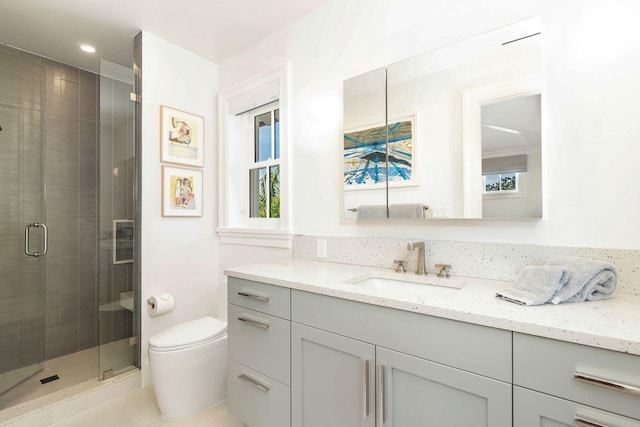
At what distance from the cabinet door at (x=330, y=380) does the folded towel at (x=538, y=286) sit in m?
0.50

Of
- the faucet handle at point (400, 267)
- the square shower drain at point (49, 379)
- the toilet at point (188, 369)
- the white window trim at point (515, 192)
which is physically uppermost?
the white window trim at point (515, 192)

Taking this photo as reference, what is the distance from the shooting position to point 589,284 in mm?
987

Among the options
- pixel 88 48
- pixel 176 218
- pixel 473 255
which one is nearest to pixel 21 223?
pixel 176 218

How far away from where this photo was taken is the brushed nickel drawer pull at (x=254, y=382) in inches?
56.9

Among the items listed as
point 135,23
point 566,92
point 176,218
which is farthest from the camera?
point 176,218

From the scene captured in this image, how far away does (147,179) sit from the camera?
88.0 inches

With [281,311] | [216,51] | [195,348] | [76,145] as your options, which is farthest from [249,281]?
[76,145]

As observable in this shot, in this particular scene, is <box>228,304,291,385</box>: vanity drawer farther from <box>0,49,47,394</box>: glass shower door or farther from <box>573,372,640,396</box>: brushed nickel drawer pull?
<box>0,49,47,394</box>: glass shower door

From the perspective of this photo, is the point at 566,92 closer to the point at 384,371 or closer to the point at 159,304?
the point at 384,371

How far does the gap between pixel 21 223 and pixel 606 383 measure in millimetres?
3235

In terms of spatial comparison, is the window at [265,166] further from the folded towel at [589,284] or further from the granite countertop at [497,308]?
the folded towel at [589,284]

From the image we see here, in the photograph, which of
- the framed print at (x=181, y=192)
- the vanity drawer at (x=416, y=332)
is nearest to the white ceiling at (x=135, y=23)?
the framed print at (x=181, y=192)

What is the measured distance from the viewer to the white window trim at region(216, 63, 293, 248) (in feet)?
7.09

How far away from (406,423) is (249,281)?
2.97 ft
